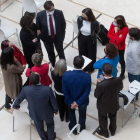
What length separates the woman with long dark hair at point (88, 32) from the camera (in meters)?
6.10

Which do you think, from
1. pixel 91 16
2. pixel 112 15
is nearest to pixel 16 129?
pixel 91 16

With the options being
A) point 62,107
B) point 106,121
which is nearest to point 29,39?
point 62,107

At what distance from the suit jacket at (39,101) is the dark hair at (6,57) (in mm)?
634

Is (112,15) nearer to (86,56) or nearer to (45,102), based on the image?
(86,56)

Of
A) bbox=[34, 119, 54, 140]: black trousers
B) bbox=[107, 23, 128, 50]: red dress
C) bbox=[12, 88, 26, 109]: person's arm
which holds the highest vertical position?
bbox=[107, 23, 128, 50]: red dress

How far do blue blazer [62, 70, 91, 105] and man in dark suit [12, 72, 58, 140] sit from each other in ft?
0.88

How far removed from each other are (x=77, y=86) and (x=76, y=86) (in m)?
0.01

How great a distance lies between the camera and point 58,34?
6500 mm

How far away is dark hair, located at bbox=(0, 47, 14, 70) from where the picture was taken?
535cm

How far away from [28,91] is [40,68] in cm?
73

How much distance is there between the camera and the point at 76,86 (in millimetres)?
5094

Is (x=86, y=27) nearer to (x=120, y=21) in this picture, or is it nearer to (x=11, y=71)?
(x=120, y=21)

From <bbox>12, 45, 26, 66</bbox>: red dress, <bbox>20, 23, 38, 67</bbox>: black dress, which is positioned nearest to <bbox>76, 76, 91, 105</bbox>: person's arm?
<bbox>12, 45, 26, 66</bbox>: red dress

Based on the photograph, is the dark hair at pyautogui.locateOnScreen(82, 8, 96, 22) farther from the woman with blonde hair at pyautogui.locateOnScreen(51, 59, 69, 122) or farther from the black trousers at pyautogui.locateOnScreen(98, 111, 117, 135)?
the black trousers at pyautogui.locateOnScreen(98, 111, 117, 135)
